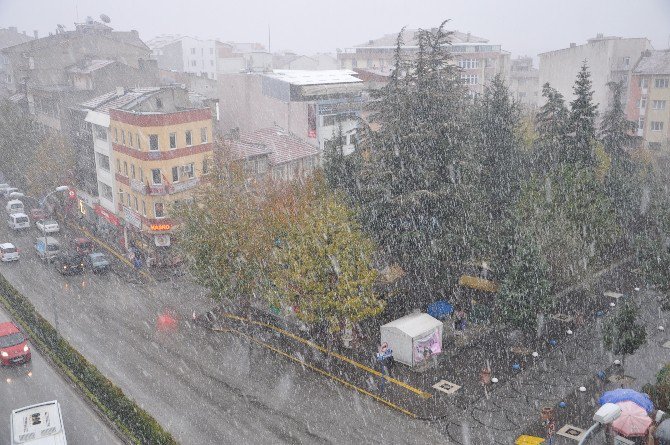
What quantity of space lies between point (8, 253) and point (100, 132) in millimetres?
12370

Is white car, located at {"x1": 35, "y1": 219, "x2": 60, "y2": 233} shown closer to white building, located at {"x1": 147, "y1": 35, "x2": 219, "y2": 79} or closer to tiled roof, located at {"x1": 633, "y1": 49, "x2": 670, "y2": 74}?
tiled roof, located at {"x1": 633, "y1": 49, "x2": 670, "y2": 74}

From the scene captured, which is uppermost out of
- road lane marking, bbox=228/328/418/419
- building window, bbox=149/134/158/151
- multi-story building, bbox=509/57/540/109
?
multi-story building, bbox=509/57/540/109

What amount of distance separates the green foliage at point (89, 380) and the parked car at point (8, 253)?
1013 cm

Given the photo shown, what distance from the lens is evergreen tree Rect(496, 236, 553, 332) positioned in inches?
1196

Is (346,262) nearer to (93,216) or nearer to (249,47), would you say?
(93,216)

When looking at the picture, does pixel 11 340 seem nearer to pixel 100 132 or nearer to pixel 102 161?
pixel 102 161

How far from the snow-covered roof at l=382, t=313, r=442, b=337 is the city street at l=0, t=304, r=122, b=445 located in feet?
44.1

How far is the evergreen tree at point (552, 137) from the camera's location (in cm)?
4469

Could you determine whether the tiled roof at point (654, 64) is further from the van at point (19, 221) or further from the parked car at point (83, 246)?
the van at point (19, 221)

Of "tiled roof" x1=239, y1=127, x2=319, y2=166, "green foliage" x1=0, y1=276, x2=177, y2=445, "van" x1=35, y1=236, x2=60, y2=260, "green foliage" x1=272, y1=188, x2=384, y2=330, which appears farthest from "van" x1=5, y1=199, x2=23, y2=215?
"green foliage" x1=272, y1=188, x2=384, y2=330

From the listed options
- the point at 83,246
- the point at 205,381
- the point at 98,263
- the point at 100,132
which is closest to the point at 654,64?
the point at 100,132

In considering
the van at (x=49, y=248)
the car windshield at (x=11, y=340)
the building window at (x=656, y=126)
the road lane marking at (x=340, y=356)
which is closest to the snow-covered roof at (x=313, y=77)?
the van at (x=49, y=248)

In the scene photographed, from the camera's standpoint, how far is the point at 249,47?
151000 millimetres

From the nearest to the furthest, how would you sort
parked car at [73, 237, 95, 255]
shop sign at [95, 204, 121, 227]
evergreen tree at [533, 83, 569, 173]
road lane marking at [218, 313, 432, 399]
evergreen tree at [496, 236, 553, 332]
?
1. road lane marking at [218, 313, 432, 399]
2. evergreen tree at [496, 236, 553, 332]
3. evergreen tree at [533, 83, 569, 173]
4. parked car at [73, 237, 95, 255]
5. shop sign at [95, 204, 121, 227]
